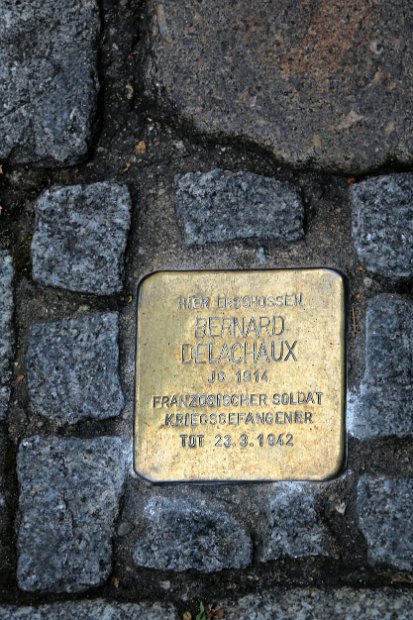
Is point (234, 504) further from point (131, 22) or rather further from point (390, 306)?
point (131, 22)

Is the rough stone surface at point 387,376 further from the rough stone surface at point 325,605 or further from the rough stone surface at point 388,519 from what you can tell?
the rough stone surface at point 325,605

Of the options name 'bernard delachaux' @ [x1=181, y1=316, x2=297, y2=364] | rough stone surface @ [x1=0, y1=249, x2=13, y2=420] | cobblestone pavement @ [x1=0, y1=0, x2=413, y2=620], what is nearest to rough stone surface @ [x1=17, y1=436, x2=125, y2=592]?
cobblestone pavement @ [x1=0, y1=0, x2=413, y2=620]

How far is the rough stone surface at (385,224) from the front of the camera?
1.90 m

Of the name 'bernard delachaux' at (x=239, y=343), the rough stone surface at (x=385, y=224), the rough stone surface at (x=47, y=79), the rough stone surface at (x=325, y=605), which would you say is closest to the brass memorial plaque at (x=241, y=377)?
the name 'bernard delachaux' at (x=239, y=343)

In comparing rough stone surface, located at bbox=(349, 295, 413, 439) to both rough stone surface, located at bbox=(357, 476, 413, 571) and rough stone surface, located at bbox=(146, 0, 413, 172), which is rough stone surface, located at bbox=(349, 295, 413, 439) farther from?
rough stone surface, located at bbox=(146, 0, 413, 172)

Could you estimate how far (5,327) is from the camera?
199 cm

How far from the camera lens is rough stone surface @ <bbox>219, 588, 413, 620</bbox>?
5.92 feet

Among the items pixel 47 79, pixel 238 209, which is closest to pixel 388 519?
pixel 238 209

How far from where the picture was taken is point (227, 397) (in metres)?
1.90

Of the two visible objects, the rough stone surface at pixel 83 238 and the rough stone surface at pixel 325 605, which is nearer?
the rough stone surface at pixel 325 605

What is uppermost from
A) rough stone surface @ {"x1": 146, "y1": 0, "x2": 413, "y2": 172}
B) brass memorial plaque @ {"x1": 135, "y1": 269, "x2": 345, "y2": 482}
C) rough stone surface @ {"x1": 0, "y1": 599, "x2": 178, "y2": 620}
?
rough stone surface @ {"x1": 146, "y1": 0, "x2": 413, "y2": 172}

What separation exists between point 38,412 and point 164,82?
79cm

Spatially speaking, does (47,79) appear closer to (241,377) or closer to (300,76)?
(300,76)

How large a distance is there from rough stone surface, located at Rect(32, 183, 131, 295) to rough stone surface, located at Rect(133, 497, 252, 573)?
0.51 metres
